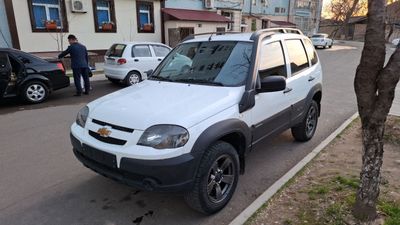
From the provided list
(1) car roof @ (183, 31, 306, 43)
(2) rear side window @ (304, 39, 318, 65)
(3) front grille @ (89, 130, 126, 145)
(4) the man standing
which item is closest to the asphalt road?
(3) front grille @ (89, 130, 126, 145)

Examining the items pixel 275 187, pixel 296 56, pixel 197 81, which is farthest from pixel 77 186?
pixel 296 56

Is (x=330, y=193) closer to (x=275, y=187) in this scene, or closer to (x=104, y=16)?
(x=275, y=187)

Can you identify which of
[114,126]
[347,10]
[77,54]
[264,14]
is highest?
[264,14]

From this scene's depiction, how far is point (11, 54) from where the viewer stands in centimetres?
823

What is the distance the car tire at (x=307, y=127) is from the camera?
5.19 m

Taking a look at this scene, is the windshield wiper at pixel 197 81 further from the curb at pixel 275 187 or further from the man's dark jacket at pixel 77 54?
the man's dark jacket at pixel 77 54

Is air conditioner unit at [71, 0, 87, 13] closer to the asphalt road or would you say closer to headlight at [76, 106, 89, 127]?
the asphalt road

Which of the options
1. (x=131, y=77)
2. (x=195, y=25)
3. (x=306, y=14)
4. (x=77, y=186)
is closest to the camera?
(x=77, y=186)

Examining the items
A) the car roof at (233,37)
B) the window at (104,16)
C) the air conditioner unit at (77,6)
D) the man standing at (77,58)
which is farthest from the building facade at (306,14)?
the car roof at (233,37)

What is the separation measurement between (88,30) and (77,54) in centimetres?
911

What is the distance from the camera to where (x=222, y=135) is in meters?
3.12

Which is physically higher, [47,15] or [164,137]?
[47,15]

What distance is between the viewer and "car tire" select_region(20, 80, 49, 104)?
8.43m

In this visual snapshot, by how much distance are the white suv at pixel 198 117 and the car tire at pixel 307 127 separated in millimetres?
472
